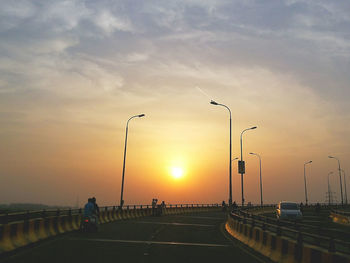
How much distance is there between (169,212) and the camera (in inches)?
2229

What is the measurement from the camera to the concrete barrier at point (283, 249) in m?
9.18

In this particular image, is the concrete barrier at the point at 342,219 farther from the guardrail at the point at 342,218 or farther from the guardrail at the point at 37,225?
the guardrail at the point at 37,225

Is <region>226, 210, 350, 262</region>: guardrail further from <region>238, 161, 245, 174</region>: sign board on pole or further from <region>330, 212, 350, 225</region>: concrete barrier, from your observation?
<region>238, 161, 245, 174</region>: sign board on pole

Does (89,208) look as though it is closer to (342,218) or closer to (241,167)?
(342,218)

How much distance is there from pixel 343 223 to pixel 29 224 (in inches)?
1255

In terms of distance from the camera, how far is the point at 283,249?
12336 mm

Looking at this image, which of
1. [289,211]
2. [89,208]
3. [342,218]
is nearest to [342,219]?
[342,218]

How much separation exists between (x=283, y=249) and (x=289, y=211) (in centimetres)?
2351

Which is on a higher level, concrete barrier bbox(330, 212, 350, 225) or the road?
concrete barrier bbox(330, 212, 350, 225)

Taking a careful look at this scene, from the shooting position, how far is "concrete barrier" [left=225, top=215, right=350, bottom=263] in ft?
30.1

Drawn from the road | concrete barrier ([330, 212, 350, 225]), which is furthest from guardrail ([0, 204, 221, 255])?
concrete barrier ([330, 212, 350, 225])

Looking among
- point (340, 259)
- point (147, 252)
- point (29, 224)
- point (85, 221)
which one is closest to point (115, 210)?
point (85, 221)

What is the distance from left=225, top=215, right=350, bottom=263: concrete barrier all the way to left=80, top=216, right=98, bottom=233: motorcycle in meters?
7.62

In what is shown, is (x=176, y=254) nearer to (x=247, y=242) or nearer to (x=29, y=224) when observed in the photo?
(x=247, y=242)
